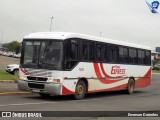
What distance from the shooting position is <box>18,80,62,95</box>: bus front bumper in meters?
17.7

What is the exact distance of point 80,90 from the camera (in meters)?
19.3

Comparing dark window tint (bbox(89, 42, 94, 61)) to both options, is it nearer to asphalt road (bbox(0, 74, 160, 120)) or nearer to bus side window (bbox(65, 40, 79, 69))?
bus side window (bbox(65, 40, 79, 69))

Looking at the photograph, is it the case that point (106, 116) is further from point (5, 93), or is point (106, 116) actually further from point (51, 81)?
point (5, 93)

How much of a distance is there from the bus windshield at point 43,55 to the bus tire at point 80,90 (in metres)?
1.78

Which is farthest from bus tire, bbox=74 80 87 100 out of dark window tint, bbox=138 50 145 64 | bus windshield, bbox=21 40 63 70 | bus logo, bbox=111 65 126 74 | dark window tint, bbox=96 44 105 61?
dark window tint, bbox=138 50 145 64

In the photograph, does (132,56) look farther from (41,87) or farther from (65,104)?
(65,104)

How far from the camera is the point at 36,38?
18.7 m

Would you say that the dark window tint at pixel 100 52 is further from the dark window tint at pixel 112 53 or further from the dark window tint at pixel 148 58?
the dark window tint at pixel 148 58

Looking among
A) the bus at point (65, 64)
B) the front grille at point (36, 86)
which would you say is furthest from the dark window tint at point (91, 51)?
the front grille at point (36, 86)

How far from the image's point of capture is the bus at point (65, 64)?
1791 centimetres

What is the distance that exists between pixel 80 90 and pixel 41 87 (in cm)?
216

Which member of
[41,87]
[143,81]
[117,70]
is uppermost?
[117,70]

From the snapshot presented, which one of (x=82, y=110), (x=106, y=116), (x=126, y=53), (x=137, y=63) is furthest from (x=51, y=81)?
(x=137, y=63)

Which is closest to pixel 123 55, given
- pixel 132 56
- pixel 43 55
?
pixel 132 56
